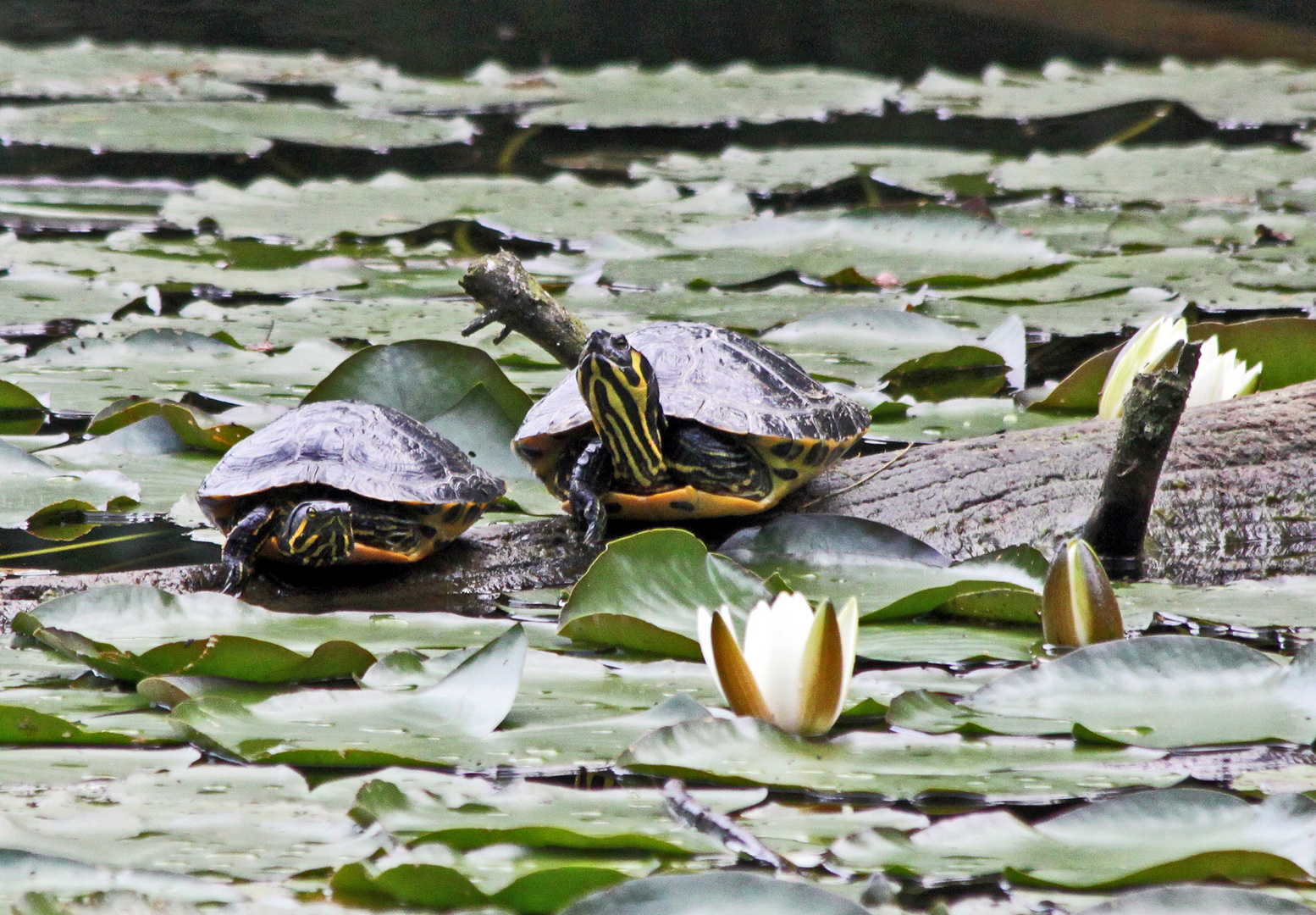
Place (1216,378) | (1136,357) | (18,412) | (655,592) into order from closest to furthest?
1. (655,592)
2. (1136,357)
3. (1216,378)
4. (18,412)

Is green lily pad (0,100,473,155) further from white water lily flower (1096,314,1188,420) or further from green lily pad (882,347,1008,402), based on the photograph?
white water lily flower (1096,314,1188,420)

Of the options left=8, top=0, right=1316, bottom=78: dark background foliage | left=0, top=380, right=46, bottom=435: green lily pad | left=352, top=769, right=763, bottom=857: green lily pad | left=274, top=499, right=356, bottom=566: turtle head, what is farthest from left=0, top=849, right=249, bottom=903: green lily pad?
left=8, top=0, right=1316, bottom=78: dark background foliage

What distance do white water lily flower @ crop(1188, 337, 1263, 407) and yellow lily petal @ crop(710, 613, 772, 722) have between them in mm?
1598

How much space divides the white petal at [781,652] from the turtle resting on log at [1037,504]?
2.33ft

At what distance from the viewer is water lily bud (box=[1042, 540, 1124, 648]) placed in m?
1.93

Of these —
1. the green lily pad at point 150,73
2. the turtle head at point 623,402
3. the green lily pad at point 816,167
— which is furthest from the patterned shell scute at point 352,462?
the green lily pad at point 150,73

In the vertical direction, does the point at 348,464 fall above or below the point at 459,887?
above

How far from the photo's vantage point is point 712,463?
7.83 ft

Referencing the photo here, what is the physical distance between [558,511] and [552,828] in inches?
54.1

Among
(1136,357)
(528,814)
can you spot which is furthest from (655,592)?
(1136,357)

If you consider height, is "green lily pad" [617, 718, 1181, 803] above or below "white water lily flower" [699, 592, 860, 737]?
below

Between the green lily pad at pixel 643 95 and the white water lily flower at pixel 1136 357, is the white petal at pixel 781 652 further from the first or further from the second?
the green lily pad at pixel 643 95

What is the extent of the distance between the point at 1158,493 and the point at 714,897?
1.65 meters

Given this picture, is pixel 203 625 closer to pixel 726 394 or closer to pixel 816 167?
pixel 726 394
